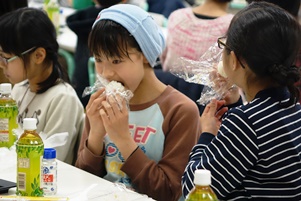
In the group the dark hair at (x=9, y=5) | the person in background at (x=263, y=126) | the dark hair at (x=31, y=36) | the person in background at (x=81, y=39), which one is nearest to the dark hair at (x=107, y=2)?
the person in background at (x=81, y=39)

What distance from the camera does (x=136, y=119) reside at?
2.37 m

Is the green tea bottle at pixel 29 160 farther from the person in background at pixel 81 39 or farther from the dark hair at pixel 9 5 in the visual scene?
the person in background at pixel 81 39

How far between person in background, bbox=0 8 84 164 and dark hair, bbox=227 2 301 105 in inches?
39.4

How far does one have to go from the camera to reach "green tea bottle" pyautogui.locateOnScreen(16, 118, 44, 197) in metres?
1.92

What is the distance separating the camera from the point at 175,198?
2.31 meters

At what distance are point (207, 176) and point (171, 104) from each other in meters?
0.84

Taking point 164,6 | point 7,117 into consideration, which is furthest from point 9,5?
point 164,6

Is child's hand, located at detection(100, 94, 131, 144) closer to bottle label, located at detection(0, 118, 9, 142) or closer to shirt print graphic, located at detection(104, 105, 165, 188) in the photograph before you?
shirt print graphic, located at detection(104, 105, 165, 188)

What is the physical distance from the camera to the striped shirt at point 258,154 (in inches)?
72.6

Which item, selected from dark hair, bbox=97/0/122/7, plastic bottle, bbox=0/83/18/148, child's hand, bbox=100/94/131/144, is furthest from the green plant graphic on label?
dark hair, bbox=97/0/122/7

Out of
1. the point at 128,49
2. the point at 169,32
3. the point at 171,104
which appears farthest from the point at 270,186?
the point at 169,32

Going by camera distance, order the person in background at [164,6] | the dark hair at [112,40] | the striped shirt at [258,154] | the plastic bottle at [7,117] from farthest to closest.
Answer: the person in background at [164,6]
the plastic bottle at [7,117]
the dark hair at [112,40]
the striped shirt at [258,154]

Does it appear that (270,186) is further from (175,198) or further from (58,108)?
(58,108)

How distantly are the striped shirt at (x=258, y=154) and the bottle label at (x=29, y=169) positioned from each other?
48cm
